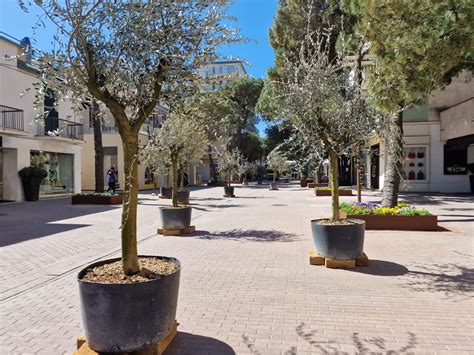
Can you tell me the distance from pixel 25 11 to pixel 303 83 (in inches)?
176

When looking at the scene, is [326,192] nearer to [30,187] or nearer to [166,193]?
[166,193]

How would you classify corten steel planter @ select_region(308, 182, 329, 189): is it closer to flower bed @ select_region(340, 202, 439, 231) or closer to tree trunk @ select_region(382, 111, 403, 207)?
tree trunk @ select_region(382, 111, 403, 207)

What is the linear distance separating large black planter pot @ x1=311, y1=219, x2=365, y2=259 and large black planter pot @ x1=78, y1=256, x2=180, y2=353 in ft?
12.3

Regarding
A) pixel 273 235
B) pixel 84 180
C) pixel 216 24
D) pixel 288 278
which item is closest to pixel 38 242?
pixel 273 235

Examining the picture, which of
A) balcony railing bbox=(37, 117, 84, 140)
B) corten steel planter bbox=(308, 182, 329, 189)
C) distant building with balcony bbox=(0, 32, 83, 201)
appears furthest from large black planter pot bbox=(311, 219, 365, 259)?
corten steel planter bbox=(308, 182, 329, 189)

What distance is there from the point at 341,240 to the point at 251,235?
3.73 metres

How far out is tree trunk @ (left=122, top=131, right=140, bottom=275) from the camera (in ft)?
12.4

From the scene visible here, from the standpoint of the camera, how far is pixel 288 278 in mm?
6086

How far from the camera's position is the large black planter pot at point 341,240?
6574mm

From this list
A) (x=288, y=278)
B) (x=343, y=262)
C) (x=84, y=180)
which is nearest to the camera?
(x=288, y=278)

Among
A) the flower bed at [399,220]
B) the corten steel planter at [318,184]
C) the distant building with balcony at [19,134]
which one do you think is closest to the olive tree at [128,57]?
the flower bed at [399,220]

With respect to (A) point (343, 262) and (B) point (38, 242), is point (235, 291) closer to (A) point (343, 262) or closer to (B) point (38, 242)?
(A) point (343, 262)

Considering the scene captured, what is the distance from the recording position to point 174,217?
33.2 feet

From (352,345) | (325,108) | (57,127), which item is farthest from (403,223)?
(57,127)
